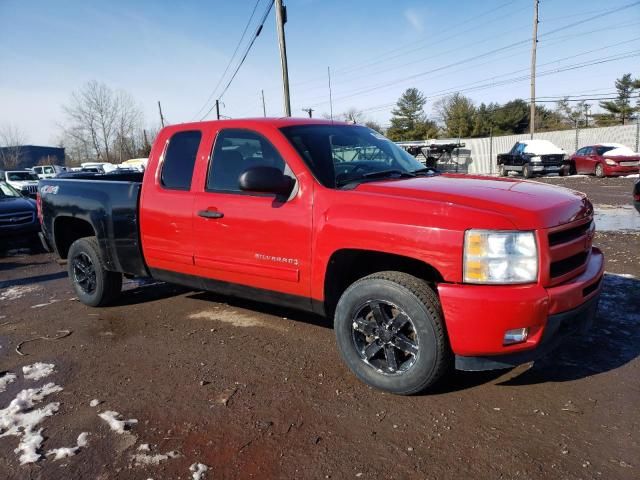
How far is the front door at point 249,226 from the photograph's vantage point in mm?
3471

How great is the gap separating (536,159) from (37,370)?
77.4 ft

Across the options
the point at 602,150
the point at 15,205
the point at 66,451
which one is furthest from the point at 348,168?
the point at 602,150

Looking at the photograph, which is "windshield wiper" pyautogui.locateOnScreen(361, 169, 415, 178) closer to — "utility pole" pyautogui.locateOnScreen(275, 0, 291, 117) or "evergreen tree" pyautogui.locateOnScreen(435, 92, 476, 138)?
"utility pole" pyautogui.locateOnScreen(275, 0, 291, 117)

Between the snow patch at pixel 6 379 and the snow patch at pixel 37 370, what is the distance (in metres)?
0.08

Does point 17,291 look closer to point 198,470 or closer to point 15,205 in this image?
point 15,205

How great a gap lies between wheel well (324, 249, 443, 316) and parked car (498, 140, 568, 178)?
22.4m

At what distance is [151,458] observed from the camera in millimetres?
2576

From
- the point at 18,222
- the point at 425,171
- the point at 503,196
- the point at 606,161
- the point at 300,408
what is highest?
the point at 425,171

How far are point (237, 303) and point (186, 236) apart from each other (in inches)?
52.2

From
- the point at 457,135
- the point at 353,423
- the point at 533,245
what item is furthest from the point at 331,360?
the point at 457,135

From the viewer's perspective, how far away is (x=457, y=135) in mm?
56156

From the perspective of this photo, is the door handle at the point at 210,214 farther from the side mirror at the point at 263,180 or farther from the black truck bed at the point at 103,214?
the black truck bed at the point at 103,214

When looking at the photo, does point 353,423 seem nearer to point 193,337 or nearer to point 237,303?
point 193,337

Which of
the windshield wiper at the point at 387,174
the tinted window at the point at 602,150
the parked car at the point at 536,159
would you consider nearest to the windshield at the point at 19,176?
the parked car at the point at 536,159
